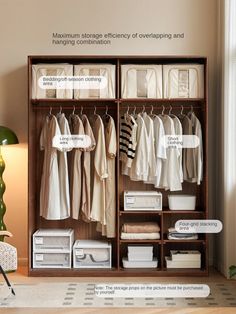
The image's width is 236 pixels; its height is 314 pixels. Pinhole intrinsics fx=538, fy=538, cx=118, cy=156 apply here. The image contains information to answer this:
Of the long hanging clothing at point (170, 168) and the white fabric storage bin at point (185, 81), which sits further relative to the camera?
the white fabric storage bin at point (185, 81)

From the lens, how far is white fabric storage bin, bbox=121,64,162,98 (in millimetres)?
3537

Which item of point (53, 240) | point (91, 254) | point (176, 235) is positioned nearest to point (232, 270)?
point (176, 235)

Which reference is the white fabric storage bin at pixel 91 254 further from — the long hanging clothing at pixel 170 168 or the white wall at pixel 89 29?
the long hanging clothing at pixel 170 168

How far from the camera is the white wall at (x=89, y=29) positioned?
11.2 ft

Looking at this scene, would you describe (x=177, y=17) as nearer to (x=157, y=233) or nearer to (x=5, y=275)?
(x=157, y=233)

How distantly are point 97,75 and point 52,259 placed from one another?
126 centimetres

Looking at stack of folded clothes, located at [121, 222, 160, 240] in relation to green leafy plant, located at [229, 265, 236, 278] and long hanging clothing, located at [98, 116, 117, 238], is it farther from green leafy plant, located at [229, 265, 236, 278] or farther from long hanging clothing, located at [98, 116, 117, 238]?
green leafy plant, located at [229, 265, 236, 278]

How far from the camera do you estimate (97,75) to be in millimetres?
3504

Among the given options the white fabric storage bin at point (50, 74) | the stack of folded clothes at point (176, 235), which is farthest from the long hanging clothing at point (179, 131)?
the white fabric storage bin at point (50, 74)

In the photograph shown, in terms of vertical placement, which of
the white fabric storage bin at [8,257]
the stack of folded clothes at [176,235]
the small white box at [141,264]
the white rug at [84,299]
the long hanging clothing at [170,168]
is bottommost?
the white rug at [84,299]

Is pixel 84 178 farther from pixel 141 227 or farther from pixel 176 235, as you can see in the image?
pixel 176 235

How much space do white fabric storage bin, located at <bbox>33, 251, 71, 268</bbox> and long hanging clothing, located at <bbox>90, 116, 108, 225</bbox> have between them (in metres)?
0.32

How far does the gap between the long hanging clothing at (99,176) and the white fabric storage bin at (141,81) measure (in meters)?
0.28

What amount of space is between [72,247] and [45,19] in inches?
59.2
